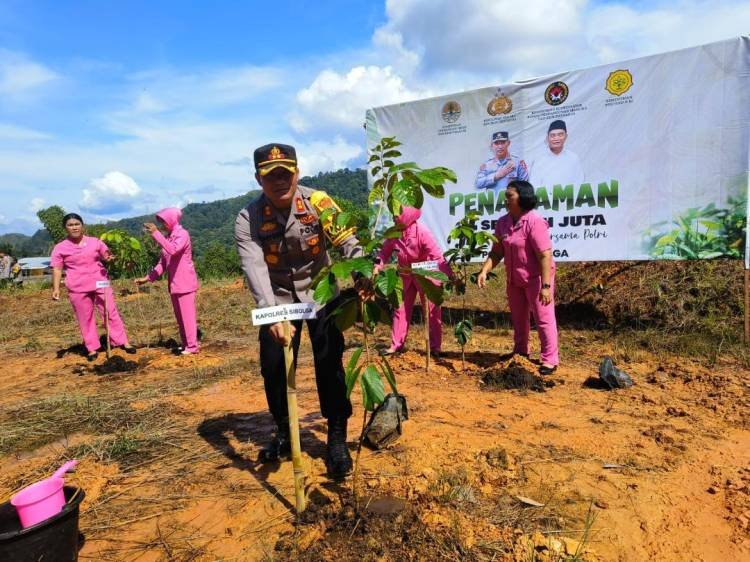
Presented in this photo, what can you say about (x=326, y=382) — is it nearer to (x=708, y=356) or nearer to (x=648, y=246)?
(x=708, y=356)

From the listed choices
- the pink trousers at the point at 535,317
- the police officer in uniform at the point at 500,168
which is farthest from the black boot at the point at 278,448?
the police officer in uniform at the point at 500,168

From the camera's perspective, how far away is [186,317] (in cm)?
559

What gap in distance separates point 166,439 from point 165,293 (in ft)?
30.6

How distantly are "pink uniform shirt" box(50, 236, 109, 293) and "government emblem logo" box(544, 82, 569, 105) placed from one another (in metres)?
5.68

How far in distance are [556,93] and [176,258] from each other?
189 inches

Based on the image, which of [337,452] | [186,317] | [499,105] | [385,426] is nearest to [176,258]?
[186,317]

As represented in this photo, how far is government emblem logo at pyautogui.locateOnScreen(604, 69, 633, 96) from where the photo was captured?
5.17m

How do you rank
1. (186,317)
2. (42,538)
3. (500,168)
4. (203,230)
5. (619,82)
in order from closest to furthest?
(42,538)
(619,82)
(186,317)
(500,168)
(203,230)

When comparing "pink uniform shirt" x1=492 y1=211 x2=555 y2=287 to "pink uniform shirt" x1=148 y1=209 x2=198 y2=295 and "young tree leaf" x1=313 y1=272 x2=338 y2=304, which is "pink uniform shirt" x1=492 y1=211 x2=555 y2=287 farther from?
"pink uniform shirt" x1=148 y1=209 x2=198 y2=295

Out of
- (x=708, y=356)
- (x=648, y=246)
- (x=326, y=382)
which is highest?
(x=648, y=246)

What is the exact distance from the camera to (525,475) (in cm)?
249

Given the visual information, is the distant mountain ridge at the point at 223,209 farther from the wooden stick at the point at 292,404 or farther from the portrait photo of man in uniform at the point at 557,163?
the wooden stick at the point at 292,404

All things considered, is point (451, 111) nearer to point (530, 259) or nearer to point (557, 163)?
point (557, 163)

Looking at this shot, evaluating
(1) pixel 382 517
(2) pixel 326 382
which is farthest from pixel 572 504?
(2) pixel 326 382
